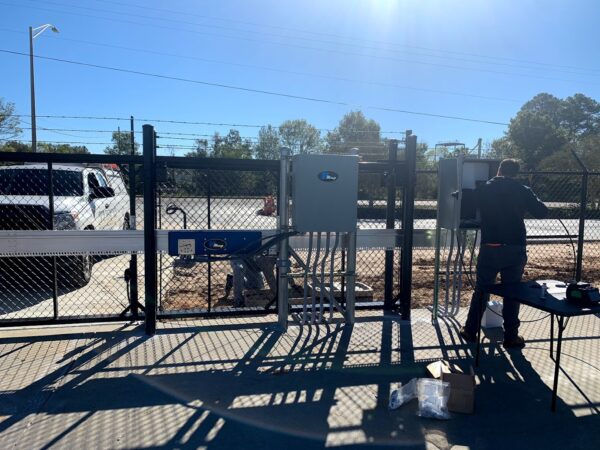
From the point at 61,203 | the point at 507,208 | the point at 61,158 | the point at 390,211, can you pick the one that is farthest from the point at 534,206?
the point at 61,203

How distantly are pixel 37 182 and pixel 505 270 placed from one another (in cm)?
675

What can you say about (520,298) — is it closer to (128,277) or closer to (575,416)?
(575,416)

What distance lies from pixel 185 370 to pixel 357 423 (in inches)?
63.4

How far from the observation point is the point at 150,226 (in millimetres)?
4738

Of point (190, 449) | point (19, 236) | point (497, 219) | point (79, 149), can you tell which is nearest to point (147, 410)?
point (190, 449)

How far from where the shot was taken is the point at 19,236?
15.6ft

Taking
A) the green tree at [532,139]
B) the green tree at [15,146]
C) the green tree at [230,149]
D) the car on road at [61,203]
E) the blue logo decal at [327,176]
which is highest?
the green tree at [532,139]

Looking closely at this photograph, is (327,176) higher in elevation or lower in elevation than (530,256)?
higher

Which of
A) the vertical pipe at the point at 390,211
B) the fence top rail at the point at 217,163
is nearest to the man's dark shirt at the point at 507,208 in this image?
the vertical pipe at the point at 390,211

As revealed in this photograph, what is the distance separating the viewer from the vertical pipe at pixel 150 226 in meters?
4.65

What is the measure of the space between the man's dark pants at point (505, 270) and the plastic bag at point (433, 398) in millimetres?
1216

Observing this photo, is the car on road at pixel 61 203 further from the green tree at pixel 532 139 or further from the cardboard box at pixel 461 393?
the green tree at pixel 532 139

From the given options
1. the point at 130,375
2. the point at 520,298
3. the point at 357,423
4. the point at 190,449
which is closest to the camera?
the point at 190,449

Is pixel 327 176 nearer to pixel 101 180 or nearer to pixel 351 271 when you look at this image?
pixel 351 271
